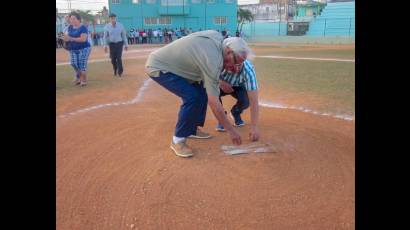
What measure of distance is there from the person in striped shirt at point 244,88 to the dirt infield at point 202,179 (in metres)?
0.29

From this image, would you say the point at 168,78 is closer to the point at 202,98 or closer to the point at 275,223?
the point at 202,98

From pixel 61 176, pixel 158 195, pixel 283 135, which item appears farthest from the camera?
pixel 283 135

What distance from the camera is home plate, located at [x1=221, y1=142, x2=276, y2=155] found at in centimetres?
404

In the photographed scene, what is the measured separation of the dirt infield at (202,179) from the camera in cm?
279

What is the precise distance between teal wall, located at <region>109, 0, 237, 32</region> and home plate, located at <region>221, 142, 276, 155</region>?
38319mm

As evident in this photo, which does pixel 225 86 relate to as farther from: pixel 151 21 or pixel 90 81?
pixel 151 21

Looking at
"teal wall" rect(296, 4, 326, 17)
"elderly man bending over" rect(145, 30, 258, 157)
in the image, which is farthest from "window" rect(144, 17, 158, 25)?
"elderly man bending over" rect(145, 30, 258, 157)

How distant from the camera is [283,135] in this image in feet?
15.3

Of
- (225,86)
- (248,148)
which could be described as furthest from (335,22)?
(248,148)

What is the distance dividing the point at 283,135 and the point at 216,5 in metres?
42.3

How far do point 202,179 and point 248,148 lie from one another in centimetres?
94

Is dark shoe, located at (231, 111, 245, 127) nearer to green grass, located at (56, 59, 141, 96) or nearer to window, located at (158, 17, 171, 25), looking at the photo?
green grass, located at (56, 59, 141, 96)

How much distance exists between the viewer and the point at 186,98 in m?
3.84
